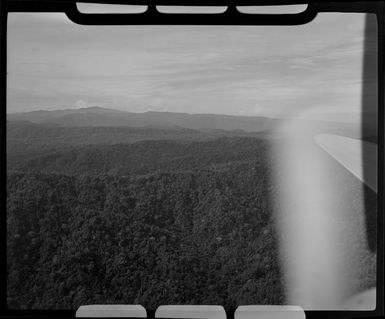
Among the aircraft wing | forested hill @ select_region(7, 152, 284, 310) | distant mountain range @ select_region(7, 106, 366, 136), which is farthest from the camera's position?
distant mountain range @ select_region(7, 106, 366, 136)

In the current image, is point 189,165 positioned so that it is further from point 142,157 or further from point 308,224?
point 308,224

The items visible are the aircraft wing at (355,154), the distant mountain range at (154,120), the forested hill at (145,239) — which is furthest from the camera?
the distant mountain range at (154,120)

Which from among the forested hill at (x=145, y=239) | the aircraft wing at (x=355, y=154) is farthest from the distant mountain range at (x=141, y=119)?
the aircraft wing at (x=355, y=154)

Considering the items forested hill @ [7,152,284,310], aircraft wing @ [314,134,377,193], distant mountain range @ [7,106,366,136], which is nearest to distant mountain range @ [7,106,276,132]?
distant mountain range @ [7,106,366,136]

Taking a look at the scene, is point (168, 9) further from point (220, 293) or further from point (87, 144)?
point (220, 293)

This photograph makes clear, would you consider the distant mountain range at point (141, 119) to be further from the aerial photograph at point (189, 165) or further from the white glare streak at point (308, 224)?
the white glare streak at point (308, 224)

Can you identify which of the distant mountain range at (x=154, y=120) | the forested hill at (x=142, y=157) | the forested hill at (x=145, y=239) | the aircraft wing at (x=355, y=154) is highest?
the distant mountain range at (x=154, y=120)

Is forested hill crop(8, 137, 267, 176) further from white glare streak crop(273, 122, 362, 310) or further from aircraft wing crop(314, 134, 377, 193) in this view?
aircraft wing crop(314, 134, 377, 193)

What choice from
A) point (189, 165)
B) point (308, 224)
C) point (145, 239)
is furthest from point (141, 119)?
point (308, 224)

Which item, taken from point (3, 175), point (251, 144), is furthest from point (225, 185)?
point (3, 175)
